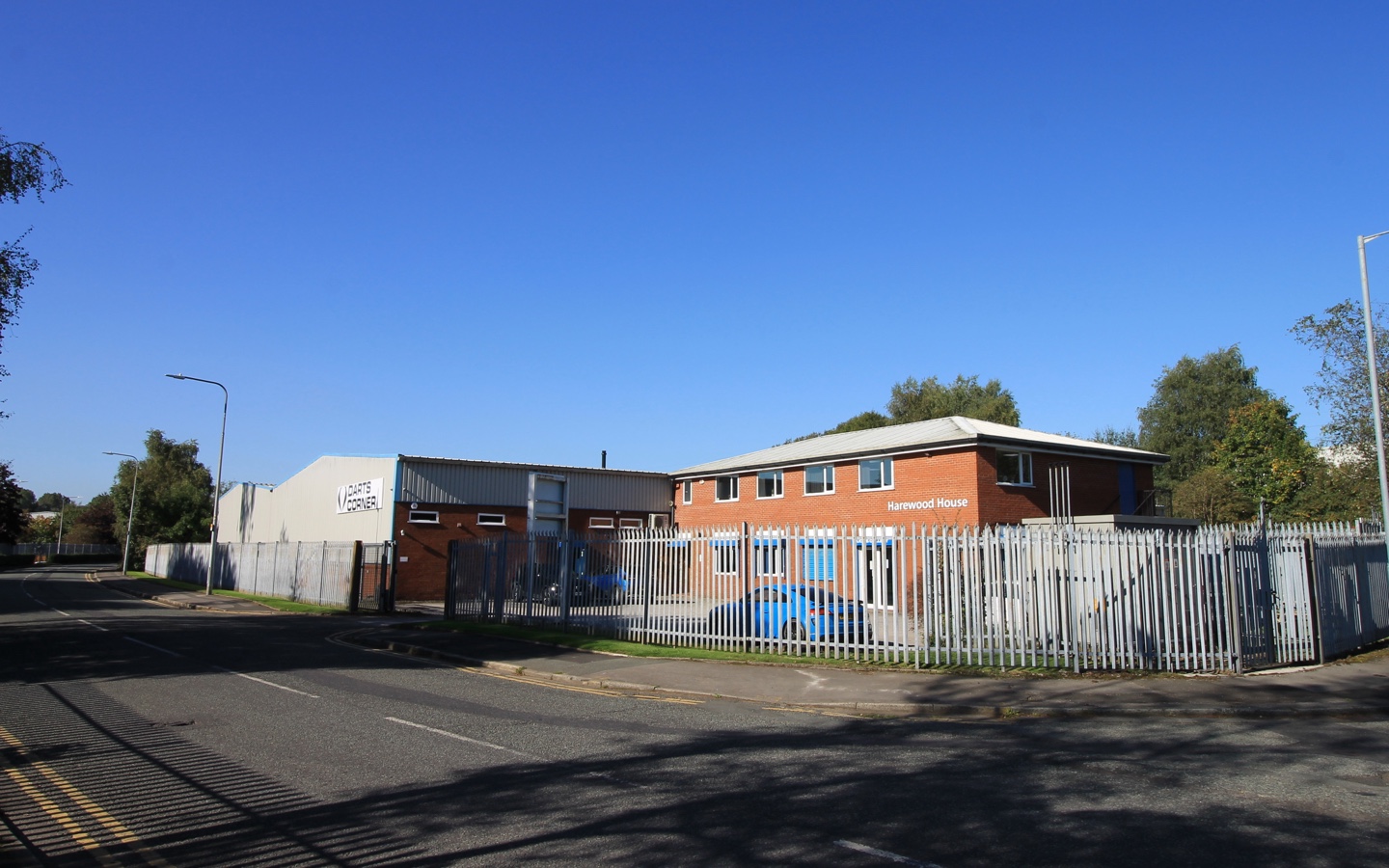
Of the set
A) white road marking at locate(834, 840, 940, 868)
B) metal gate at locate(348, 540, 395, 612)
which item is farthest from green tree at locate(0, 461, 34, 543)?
white road marking at locate(834, 840, 940, 868)

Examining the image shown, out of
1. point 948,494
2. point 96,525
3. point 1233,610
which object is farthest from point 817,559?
point 96,525

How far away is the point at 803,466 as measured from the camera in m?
36.2

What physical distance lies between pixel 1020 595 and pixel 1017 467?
695 inches

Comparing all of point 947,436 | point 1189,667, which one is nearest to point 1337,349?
point 947,436

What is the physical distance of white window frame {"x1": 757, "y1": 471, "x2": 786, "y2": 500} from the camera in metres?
37.2

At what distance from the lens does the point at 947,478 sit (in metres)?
30.2

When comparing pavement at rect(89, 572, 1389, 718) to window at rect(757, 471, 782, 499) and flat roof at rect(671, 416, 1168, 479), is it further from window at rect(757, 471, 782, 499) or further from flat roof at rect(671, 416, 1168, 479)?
window at rect(757, 471, 782, 499)

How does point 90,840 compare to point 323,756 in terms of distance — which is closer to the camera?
point 90,840

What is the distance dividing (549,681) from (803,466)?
75.7 feet

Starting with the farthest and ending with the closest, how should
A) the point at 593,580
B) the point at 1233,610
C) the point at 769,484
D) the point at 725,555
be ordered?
the point at 769,484
the point at 593,580
the point at 725,555
the point at 1233,610

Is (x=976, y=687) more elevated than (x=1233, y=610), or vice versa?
(x=1233, y=610)

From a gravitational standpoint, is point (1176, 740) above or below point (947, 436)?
below

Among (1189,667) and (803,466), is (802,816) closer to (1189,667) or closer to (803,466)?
(1189,667)

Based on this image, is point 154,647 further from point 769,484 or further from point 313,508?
point 313,508
